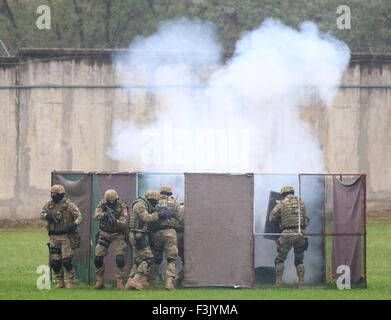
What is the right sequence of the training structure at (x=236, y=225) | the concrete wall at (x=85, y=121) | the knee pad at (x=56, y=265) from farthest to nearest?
1. the concrete wall at (x=85, y=121)
2. the knee pad at (x=56, y=265)
3. the training structure at (x=236, y=225)

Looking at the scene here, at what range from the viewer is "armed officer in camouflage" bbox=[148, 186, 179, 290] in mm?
13594

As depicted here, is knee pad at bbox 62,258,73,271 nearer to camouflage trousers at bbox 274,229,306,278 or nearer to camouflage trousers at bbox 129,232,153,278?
camouflage trousers at bbox 129,232,153,278

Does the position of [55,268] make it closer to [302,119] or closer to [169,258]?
[169,258]

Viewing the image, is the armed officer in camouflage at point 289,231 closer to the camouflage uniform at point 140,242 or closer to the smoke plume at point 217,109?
the camouflage uniform at point 140,242

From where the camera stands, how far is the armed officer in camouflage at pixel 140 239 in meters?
13.4

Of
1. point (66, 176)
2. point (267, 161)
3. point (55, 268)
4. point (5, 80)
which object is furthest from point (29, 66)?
point (55, 268)

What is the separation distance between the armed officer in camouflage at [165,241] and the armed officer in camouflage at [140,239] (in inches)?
7.9

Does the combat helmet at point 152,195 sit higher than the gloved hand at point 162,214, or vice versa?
the combat helmet at point 152,195

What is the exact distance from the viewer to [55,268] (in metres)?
13.6

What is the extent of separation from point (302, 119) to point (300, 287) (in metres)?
11.4

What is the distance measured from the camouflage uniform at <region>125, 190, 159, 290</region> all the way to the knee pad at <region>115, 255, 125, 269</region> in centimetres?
22

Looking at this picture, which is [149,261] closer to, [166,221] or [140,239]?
[140,239]

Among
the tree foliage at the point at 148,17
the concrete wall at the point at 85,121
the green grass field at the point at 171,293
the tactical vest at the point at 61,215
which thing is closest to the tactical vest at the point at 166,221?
the green grass field at the point at 171,293

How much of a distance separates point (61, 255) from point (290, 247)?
416 centimetres
